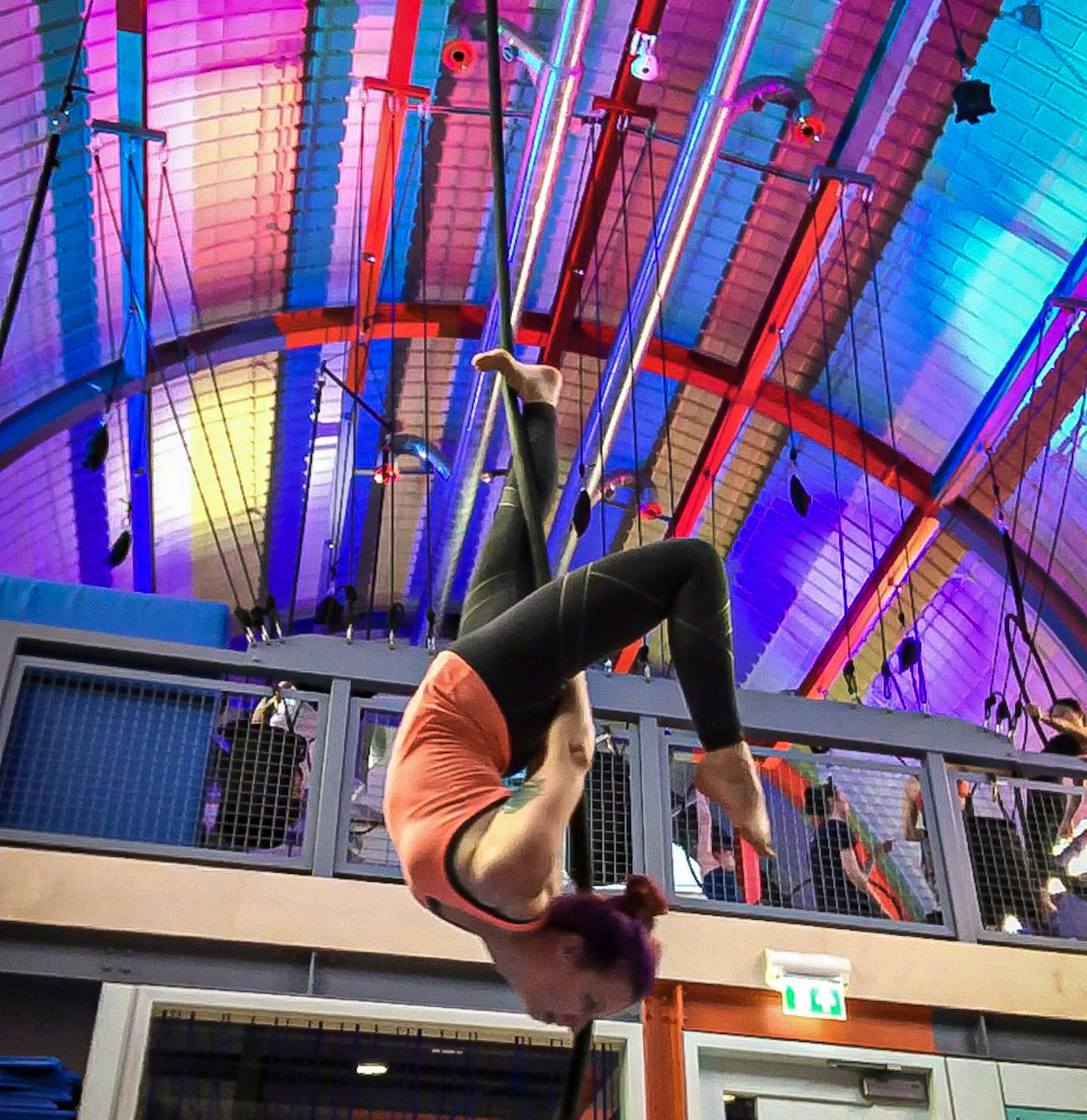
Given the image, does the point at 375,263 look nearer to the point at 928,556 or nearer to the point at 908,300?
the point at 908,300

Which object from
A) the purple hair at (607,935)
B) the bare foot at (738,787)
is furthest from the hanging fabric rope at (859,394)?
the purple hair at (607,935)

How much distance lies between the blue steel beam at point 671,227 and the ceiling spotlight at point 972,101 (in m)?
1.00

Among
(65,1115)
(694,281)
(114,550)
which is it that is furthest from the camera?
(694,281)

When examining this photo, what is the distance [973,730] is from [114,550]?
4907 mm

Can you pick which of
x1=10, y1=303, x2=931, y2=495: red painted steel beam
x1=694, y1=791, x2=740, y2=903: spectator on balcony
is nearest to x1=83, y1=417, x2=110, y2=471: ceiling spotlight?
x1=10, y1=303, x2=931, y2=495: red painted steel beam

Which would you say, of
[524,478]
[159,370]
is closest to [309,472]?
[159,370]

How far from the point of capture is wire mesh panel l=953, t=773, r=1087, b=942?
5086 millimetres

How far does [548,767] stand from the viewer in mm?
2023

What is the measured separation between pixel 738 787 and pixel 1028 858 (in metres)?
3.50

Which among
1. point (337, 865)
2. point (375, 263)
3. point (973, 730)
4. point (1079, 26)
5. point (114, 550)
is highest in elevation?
point (375, 263)

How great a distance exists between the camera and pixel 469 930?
7.08 ft

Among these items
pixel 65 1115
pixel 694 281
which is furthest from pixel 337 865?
pixel 694 281

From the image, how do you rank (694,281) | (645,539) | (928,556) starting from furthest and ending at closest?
(645,539)
(928,556)
(694,281)

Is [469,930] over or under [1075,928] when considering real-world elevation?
under
